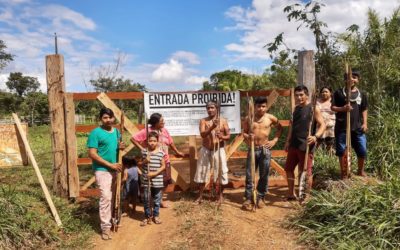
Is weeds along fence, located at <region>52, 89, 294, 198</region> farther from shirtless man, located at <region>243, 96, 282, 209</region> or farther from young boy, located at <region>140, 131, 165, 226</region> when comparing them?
young boy, located at <region>140, 131, 165, 226</region>

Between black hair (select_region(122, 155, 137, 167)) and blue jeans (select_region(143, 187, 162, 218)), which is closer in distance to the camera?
blue jeans (select_region(143, 187, 162, 218))

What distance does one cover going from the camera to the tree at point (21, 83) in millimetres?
47844

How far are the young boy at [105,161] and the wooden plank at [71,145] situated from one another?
1.29 metres

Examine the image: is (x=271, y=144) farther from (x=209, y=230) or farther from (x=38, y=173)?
(x=38, y=173)

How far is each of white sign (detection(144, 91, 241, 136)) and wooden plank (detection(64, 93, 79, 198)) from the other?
1.26 m

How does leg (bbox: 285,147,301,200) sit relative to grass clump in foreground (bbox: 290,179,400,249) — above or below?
above

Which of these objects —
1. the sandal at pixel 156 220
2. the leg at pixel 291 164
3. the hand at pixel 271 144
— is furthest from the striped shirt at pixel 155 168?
the leg at pixel 291 164

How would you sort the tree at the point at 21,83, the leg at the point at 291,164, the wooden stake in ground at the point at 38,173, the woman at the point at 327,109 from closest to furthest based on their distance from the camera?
1. the wooden stake in ground at the point at 38,173
2. the leg at the point at 291,164
3. the woman at the point at 327,109
4. the tree at the point at 21,83

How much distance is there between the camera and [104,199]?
15.5ft

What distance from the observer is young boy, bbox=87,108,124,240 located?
15.3 feet

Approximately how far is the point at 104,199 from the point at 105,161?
21.0 inches

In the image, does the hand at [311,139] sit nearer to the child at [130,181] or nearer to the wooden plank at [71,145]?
the child at [130,181]

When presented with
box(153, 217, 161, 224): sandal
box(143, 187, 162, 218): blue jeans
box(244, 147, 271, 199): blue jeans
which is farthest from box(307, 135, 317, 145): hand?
box(153, 217, 161, 224): sandal

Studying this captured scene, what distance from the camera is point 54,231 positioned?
4.66m
